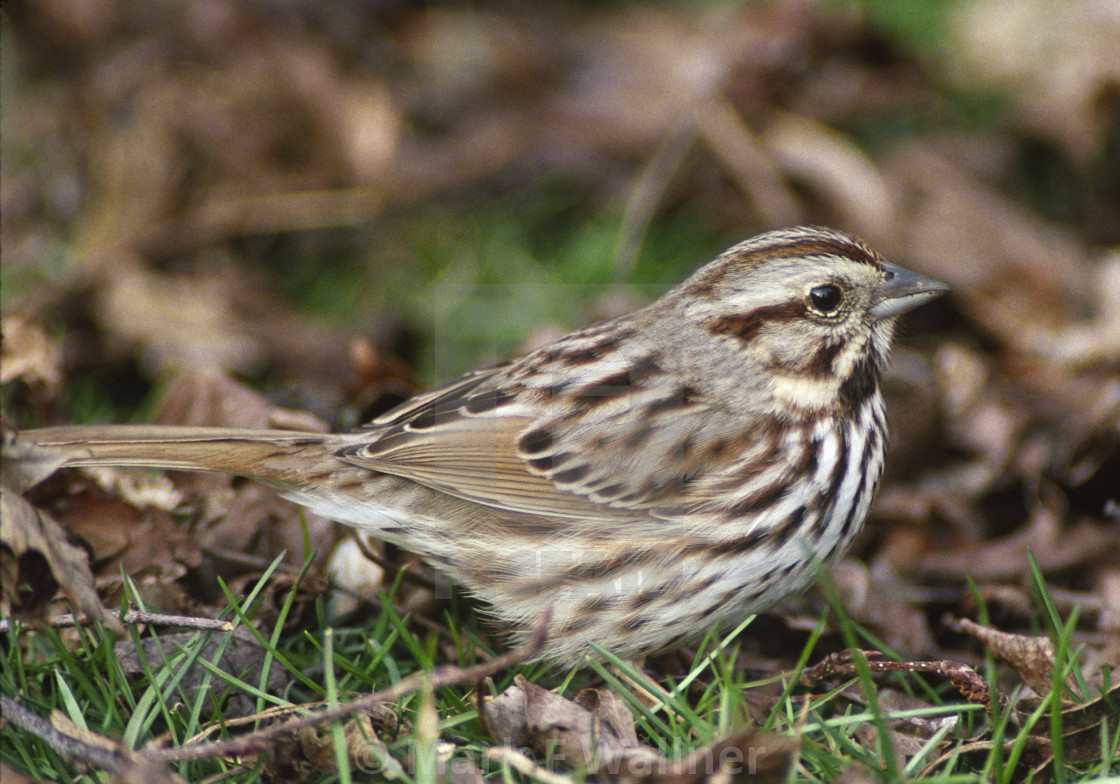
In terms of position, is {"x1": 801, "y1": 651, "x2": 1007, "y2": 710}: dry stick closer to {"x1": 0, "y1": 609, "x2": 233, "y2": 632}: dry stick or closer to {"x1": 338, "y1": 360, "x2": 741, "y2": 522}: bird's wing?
{"x1": 338, "y1": 360, "x2": 741, "y2": 522}: bird's wing

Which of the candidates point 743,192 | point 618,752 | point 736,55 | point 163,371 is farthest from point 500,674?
point 736,55

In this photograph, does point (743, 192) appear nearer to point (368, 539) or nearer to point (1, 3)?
point (368, 539)

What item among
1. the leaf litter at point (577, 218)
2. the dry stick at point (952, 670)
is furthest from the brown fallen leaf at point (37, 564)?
the dry stick at point (952, 670)

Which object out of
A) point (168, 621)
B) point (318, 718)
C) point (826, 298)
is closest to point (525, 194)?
point (826, 298)

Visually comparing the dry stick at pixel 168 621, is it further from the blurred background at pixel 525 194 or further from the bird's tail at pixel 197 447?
the blurred background at pixel 525 194

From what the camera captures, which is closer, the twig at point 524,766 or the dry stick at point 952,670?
the twig at point 524,766

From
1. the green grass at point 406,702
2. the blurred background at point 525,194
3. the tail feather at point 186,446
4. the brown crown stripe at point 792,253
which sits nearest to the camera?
the green grass at point 406,702
